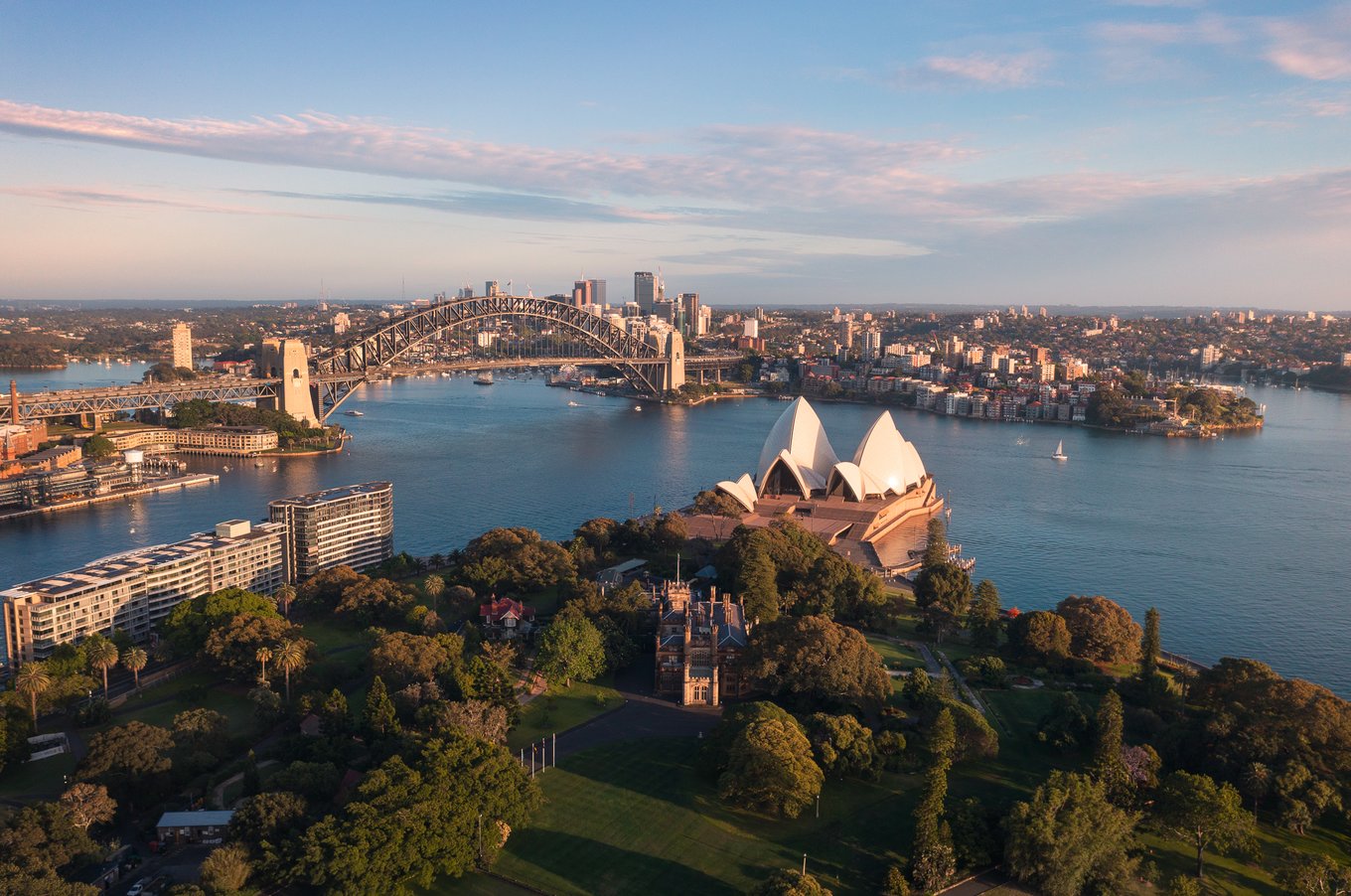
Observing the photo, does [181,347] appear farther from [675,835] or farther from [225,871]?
[675,835]

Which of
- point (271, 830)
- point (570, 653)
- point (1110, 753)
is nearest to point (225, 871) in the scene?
point (271, 830)

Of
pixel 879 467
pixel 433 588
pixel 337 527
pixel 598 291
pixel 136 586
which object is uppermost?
pixel 598 291

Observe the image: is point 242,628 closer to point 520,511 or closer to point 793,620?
point 793,620

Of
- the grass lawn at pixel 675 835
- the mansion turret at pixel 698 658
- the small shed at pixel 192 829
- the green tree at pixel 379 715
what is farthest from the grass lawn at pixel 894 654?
the small shed at pixel 192 829

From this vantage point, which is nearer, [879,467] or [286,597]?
[286,597]

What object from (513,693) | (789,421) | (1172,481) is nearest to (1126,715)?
(513,693)

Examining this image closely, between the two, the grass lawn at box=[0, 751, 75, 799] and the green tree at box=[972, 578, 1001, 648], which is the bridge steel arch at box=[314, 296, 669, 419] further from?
the green tree at box=[972, 578, 1001, 648]
